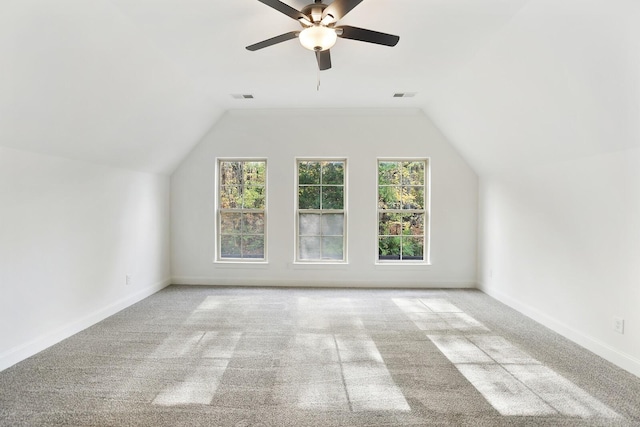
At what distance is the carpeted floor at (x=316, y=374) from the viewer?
2146 mm

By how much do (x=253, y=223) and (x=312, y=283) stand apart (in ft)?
4.46

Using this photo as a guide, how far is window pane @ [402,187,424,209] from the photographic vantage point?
561 centimetres

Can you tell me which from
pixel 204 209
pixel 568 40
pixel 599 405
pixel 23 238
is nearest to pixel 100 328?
pixel 23 238

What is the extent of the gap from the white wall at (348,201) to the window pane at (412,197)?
0.71 ft

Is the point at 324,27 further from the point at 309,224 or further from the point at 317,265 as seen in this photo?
the point at 317,265

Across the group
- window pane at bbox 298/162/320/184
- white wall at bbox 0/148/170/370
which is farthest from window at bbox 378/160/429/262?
white wall at bbox 0/148/170/370

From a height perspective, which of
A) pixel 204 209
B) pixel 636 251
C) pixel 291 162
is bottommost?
pixel 636 251

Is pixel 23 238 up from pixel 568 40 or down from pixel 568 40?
down

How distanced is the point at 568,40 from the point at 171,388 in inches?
146

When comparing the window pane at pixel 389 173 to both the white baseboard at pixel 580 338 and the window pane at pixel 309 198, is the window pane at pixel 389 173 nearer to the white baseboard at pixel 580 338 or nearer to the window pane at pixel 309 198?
the window pane at pixel 309 198

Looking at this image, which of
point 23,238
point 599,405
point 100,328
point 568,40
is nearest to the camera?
point 599,405

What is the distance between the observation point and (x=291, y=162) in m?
5.50

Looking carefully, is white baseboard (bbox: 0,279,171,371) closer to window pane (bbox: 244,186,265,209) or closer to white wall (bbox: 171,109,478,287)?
white wall (bbox: 171,109,478,287)

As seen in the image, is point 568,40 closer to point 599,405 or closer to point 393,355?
point 599,405
